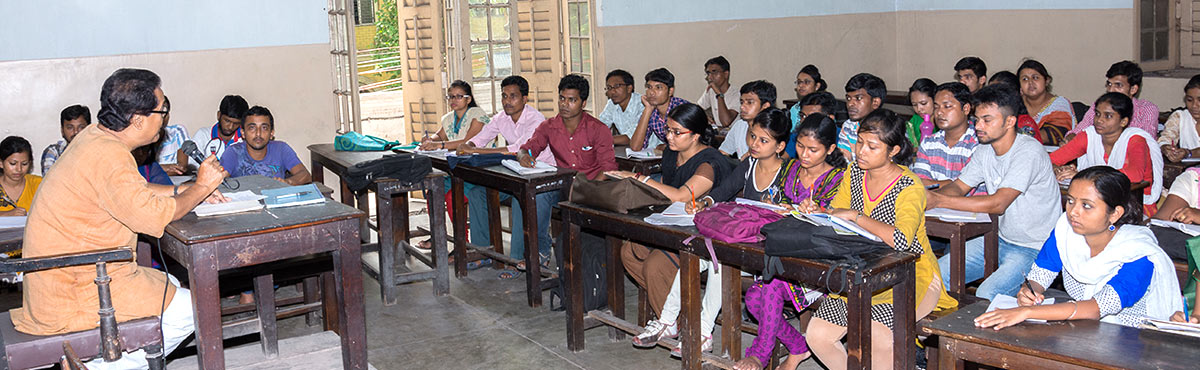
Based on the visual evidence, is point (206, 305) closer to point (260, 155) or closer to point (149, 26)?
point (260, 155)

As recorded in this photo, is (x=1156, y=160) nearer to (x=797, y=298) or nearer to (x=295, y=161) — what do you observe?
(x=797, y=298)

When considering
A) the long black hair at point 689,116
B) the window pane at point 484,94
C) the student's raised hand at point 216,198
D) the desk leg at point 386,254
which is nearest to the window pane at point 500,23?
the window pane at point 484,94

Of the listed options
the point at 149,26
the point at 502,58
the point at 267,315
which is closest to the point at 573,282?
the point at 267,315

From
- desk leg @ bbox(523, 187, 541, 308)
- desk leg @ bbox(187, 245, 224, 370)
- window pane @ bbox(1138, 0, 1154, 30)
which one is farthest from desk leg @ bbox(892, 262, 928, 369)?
window pane @ bbox(1138, 0, 1154, 30)

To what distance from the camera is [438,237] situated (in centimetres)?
555

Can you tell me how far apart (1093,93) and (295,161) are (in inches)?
263

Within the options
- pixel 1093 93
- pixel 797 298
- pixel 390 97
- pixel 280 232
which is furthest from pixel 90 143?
pixel 390 97

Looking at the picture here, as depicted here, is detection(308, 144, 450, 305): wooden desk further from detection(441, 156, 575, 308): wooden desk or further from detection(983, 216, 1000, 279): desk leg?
detection(983, 216, 1000, 279): desk leg

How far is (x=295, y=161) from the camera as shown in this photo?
5629 mm

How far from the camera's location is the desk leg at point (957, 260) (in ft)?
12.6

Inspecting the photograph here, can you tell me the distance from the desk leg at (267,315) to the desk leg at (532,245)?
145cm

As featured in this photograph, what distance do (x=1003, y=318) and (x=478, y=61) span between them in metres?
6.04

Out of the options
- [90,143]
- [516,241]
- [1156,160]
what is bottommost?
[516,241]

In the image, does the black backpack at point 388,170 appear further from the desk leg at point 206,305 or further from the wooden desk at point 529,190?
the desk leg at point 206,305
